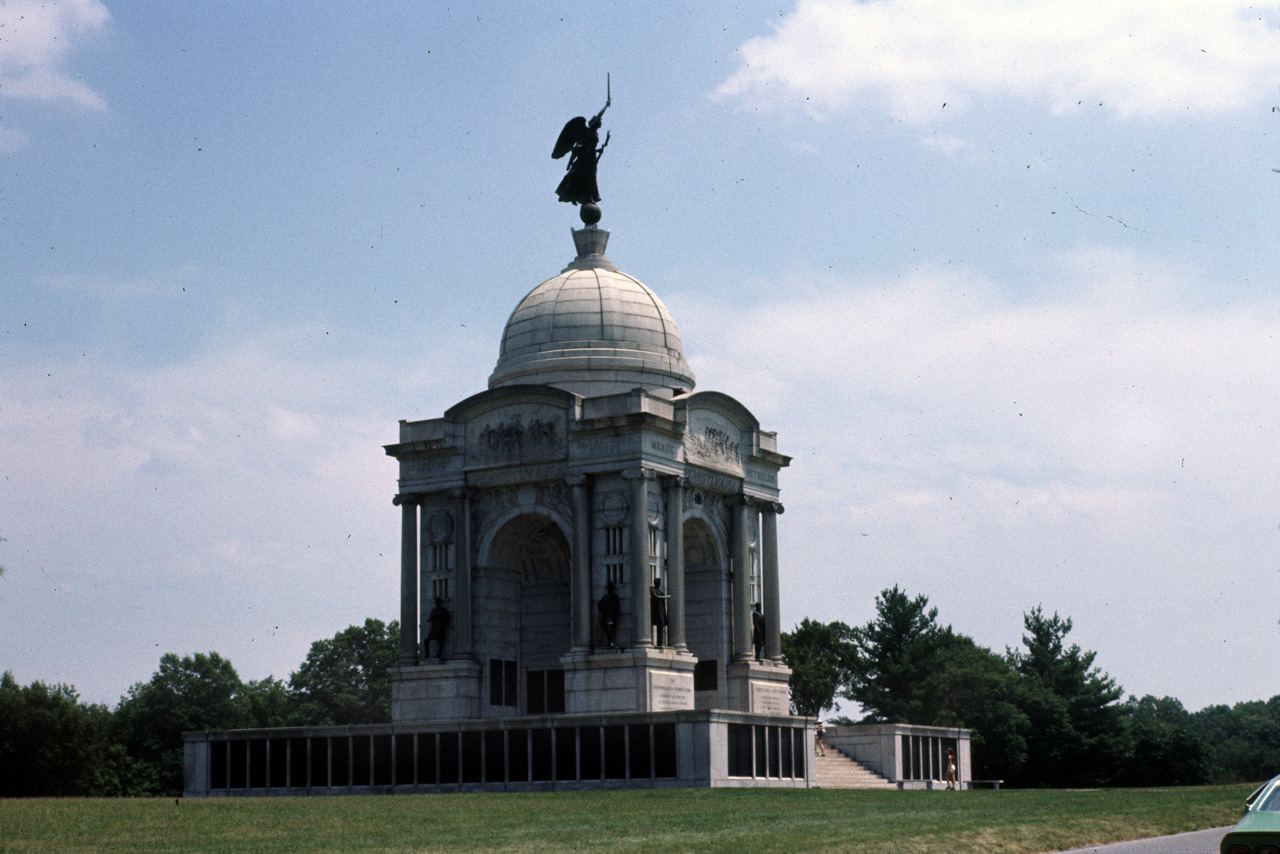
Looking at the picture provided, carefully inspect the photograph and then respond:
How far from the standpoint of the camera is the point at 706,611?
60.7m

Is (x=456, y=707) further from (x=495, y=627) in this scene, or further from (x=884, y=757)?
(x=884, y=757)

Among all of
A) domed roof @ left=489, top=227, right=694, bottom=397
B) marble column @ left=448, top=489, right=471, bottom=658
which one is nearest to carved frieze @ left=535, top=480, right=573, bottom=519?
marble column @ left=448, top=489, right=471, bottom=658

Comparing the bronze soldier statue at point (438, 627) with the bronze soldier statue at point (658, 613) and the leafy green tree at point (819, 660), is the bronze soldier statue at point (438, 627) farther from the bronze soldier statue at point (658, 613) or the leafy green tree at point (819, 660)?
the leafy green tree at point (819, 660)

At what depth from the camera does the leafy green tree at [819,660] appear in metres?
105

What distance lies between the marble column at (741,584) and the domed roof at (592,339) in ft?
17.5

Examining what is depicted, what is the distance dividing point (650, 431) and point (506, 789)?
518 inches

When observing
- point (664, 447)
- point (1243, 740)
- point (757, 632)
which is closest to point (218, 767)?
point (664, 447)

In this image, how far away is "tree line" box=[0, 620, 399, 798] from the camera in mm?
72500

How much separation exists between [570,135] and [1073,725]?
3910 cm

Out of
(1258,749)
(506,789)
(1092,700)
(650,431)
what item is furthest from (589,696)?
(1258,749)

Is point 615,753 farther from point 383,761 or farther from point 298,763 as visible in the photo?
point 298,763

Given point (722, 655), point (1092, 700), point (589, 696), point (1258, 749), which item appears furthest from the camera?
point (1258, 749)

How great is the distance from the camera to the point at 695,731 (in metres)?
48.6

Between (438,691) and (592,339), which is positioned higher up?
(592,339)
